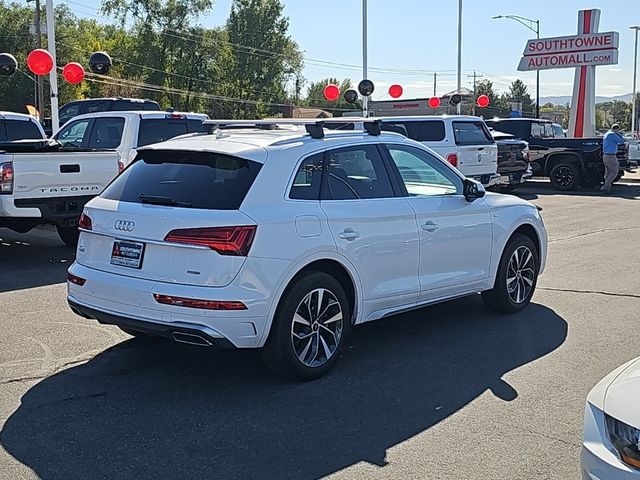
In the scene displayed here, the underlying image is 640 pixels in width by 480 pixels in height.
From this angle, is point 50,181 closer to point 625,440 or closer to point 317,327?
point 317,327

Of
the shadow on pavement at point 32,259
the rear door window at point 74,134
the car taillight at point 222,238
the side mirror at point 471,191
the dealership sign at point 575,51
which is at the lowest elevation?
the shadow on pavement at point 32,259

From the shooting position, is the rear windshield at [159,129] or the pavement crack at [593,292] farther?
the rear windshield at [159,129]

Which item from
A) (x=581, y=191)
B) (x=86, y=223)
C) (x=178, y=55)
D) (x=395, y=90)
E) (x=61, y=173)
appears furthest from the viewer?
(x=178, y=55)

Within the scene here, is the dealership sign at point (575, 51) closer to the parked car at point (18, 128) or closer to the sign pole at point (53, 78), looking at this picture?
the sign pole at point (53, 78)

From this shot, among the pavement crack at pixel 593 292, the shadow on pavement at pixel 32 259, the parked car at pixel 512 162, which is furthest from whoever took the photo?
the parked car at pixel 512 162

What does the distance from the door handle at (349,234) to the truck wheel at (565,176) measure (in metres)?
17.3

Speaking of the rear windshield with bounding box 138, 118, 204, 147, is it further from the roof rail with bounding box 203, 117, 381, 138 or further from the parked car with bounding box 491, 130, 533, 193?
the parked car with bounding box 491, 130, 533, 193

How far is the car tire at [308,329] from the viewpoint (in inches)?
202

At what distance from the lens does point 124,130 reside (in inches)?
460

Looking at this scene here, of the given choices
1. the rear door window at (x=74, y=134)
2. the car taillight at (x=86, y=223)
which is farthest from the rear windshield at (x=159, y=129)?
the car taillight at (x=86, y=223)

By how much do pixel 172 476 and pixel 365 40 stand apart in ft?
74.6

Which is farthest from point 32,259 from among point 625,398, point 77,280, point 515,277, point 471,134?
point 471,134

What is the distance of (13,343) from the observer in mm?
6211

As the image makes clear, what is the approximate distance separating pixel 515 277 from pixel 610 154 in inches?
588
